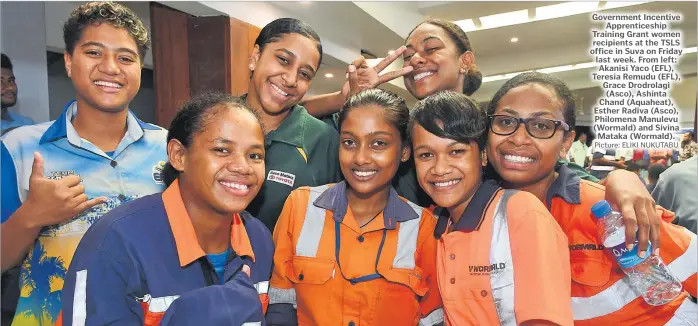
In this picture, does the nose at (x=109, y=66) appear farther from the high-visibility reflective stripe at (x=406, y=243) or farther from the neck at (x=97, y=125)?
the high-visibility reflective stripe at (x=406, y=243)

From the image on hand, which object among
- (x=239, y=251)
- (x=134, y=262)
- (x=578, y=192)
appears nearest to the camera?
(x=134, y=262)

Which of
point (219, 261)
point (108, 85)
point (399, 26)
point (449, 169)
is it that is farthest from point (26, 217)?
point (399, 26)

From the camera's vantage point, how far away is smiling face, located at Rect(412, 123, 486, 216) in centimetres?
151

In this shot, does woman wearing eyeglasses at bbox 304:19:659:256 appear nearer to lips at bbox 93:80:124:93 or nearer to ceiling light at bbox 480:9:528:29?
lips at bbox 93:80:124:93

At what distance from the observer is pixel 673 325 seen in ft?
4.92

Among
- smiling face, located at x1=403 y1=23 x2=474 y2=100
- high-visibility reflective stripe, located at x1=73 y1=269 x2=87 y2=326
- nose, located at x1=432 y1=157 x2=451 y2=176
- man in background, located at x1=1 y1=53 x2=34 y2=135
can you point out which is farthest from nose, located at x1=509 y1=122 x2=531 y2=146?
man in background, located at x1=1 y1=53 x2=34 y2=135

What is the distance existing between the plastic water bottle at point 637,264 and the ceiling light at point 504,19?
630 centimetres

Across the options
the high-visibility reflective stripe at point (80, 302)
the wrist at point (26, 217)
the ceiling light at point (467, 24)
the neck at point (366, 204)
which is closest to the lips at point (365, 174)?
the neck at point (366, 204)

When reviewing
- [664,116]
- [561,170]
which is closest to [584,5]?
[664,116]

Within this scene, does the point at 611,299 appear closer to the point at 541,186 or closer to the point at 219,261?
the point at 541,186

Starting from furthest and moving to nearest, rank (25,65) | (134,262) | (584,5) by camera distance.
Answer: (584,5) → (25,65) → (134,262)

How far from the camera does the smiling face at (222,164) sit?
1361 millimetres

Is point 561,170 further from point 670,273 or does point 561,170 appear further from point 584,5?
point 584,5

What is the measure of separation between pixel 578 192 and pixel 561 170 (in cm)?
13
